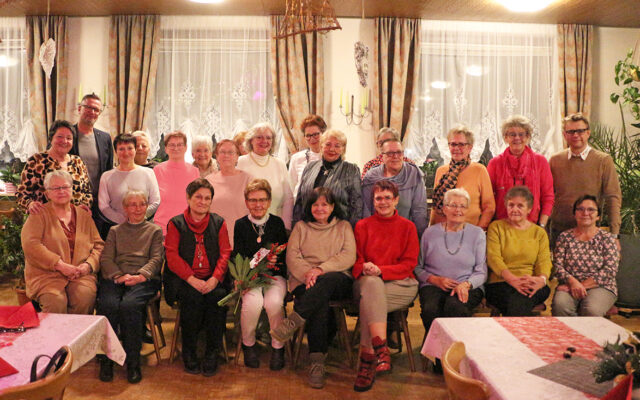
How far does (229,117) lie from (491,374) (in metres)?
5.21

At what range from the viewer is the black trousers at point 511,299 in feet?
11.2

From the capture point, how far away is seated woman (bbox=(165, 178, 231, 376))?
341 cm

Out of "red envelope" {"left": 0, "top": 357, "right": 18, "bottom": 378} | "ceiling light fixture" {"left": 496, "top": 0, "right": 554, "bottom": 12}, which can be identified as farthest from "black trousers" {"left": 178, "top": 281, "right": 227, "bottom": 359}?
"ceiling light fixture" {"left": 496, "top": 0, "right": 554, "bottom": 12}

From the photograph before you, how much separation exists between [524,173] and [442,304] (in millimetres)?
1164

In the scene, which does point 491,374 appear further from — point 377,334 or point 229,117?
point 229,117

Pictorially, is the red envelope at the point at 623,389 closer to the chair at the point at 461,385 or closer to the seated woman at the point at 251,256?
the chair at the point at 461,385

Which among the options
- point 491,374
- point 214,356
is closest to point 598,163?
point 491,374

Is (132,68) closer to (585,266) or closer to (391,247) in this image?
(391,247)

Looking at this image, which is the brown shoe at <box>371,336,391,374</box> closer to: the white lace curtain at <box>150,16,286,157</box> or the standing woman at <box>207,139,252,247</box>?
the standing woman at <box>207,139,252,247</box>

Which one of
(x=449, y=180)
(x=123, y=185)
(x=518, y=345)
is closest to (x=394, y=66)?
(x=449, y=180)

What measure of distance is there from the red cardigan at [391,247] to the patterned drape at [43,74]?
457 centimetres

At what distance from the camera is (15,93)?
6.49 metres

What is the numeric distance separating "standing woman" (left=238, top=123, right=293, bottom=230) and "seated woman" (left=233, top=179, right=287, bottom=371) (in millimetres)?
399

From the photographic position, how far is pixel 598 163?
3896mm
